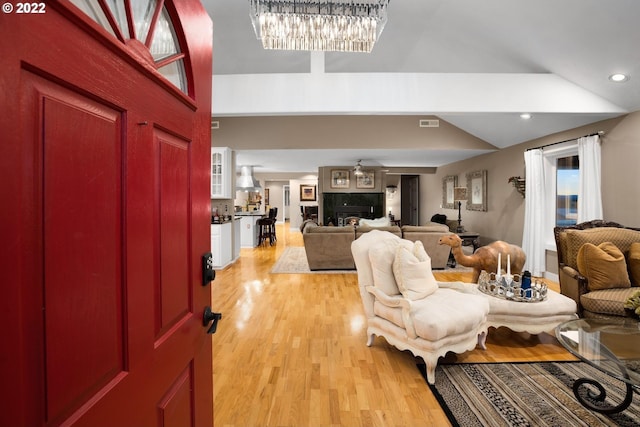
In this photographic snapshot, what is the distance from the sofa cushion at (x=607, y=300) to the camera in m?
2.66

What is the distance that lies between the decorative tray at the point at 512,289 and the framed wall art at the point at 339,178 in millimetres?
6608

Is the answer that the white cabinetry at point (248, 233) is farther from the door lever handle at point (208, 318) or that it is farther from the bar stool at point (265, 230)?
the door lever handle at point (208, 318)

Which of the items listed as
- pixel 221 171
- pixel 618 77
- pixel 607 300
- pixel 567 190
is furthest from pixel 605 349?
pixel 221 171

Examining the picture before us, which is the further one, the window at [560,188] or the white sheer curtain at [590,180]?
the window at [560,188]

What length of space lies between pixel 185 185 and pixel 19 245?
560 millimetres

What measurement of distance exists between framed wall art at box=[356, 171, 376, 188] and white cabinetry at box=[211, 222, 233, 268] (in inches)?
175

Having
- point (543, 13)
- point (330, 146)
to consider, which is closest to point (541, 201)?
point (543, 13)

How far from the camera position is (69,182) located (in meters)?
0.57

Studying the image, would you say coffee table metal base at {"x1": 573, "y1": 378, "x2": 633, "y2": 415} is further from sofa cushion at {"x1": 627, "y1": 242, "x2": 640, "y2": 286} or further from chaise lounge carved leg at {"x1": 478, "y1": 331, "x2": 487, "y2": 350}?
sofa cushion at {"x1": 627, "y1": 242, "x2": 640, "y2": 286}

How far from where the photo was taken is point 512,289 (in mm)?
2828

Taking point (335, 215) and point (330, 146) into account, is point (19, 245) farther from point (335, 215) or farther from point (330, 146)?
point (335, 215)

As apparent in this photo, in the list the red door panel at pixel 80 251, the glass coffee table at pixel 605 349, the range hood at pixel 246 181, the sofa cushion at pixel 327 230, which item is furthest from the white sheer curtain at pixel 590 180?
the range hood at pixel 246 181

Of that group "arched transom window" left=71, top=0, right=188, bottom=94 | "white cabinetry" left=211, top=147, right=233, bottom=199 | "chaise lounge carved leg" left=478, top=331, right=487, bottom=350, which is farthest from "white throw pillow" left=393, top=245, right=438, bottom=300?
"white cabinetry" left=211, top=147, right=233, bottom=199

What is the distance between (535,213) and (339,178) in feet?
17.2
